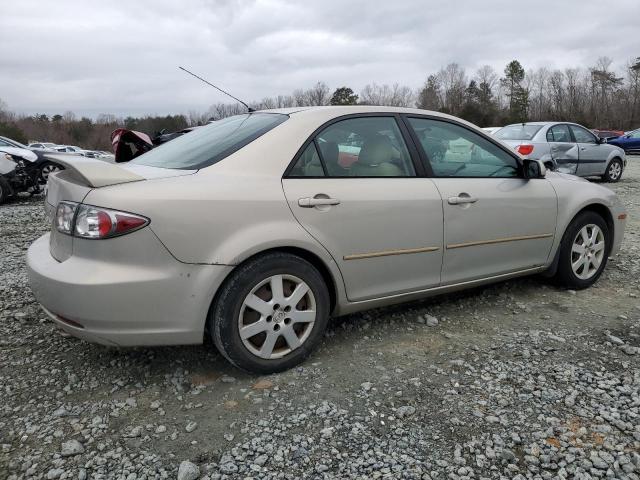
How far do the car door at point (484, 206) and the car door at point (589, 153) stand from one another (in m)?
8.34

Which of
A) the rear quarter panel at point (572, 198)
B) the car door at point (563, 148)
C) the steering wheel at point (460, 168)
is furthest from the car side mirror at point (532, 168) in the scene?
the car door at point (563, 148)

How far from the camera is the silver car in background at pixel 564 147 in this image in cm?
1012

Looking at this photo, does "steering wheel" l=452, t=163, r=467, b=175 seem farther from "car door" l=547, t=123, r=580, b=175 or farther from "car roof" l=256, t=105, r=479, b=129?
"car door" l=547, t=123, r=580, b=175

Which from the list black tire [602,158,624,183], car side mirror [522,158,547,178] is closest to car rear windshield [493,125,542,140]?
black tire [602,158,624,183]

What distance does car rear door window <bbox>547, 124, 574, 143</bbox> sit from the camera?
408 inches

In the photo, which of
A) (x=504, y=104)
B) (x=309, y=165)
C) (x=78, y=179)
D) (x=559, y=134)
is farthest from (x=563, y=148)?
(x=504, y=104)

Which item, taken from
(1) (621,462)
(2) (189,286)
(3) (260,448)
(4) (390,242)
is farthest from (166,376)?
(1) (621,462)

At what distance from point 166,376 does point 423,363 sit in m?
1.47

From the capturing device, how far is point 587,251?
4.17 metres

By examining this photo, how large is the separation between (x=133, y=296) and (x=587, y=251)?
11.8 ft

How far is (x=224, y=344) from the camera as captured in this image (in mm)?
2604

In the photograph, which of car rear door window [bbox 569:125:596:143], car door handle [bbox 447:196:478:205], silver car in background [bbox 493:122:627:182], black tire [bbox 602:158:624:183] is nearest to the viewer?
car door handle [bbox 447:196:478:205]

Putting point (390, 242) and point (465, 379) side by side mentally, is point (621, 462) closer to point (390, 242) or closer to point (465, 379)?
point (465, 379)

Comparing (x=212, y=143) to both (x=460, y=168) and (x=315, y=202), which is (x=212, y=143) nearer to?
(x=315, y=202)
